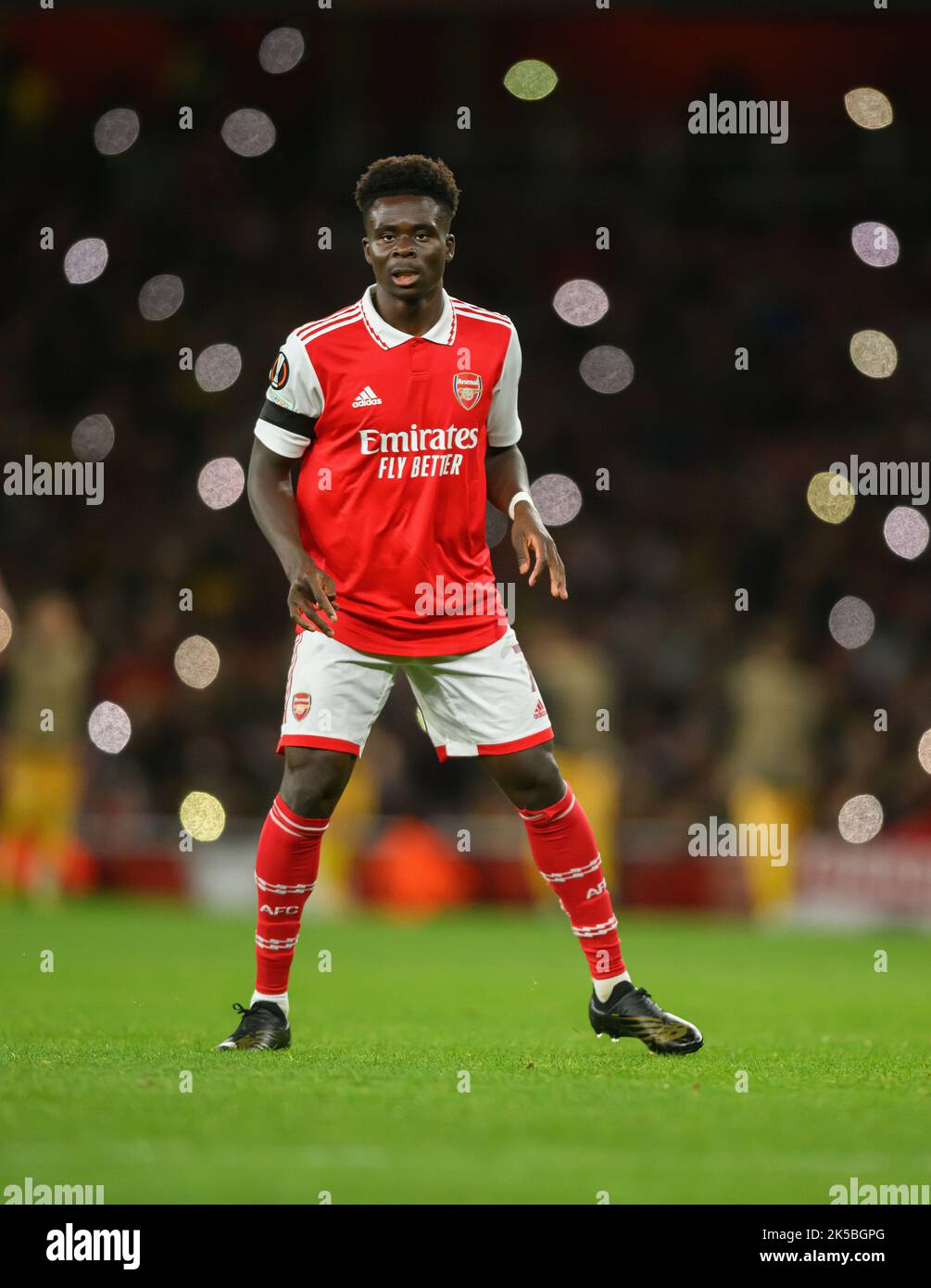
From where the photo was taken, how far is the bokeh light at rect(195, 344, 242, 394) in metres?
18.1

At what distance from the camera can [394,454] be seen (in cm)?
542

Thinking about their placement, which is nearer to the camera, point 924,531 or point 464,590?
point 464,590

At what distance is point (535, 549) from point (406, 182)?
1141 millimetres

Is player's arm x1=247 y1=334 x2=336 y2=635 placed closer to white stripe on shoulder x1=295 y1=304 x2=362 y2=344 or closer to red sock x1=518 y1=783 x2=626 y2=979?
white stripe on shoulder x1=295 y1=304 x2=362 y2=344

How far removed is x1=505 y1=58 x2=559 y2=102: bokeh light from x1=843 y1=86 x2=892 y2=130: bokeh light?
322cm

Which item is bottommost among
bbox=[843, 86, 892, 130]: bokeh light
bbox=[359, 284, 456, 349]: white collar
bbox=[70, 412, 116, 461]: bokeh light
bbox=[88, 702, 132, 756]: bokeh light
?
bbox=[359, 284, 456, 349]: white collar

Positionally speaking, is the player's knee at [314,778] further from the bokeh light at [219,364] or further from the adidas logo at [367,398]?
the bokeh light at [219,364]

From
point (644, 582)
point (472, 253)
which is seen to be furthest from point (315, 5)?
point (644, 582)

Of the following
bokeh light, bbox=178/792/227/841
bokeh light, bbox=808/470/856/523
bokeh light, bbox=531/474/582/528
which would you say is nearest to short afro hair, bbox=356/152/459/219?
bokeh light, bbox=178/792/227/841

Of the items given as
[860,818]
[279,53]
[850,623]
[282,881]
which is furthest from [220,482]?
[282,881]

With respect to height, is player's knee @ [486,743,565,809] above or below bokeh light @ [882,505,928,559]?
below

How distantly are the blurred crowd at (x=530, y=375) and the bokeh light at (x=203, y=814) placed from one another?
0.11m

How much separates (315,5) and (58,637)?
5.81 m
